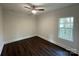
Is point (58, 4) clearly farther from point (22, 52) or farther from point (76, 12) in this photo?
point (22, 52)

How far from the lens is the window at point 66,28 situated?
116 cm

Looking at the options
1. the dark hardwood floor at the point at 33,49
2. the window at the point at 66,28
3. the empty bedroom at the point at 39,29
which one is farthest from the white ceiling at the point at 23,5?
the dark hardwood floor at the point at 33,49

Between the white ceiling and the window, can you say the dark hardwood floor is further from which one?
the white ceiling

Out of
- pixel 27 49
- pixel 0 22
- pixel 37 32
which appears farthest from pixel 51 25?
pixel 0 22

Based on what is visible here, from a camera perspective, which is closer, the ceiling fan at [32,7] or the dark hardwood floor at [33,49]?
the ceiling fan at [32,7]

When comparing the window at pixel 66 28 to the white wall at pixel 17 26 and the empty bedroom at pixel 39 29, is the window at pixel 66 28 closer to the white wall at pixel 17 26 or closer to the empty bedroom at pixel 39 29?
the empty bedroom at pixel 39 29

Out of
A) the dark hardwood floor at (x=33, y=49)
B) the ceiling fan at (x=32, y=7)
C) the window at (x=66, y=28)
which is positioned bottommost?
the dark hardwood floor at (x=33, y=49)

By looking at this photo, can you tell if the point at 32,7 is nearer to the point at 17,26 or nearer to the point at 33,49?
the point at 17,26

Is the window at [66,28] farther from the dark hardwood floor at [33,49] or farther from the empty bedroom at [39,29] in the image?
the dark hardwood floor at [33,49]

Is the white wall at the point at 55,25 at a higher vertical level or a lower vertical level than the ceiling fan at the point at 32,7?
lower

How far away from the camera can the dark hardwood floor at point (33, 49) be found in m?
1.20

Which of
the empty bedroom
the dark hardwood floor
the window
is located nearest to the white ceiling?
the empty bedroom

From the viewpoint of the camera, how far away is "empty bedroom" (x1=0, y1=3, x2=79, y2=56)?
1.14 meters

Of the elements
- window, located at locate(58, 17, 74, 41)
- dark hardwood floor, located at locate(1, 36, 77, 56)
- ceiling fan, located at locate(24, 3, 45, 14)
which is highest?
ceiling fan, located at locate(24, 3, 45, 14)
